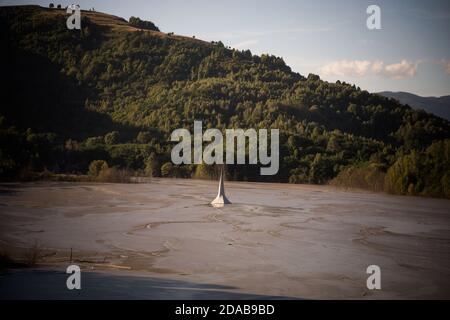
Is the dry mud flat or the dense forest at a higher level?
the dense forest

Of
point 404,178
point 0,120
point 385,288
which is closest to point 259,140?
point 404,178

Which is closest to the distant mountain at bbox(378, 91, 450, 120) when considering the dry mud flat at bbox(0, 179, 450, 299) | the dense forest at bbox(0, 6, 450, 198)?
the dense forest at bbox(0, 6, 450, 198)

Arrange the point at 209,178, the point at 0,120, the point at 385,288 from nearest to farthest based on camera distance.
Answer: the point at 385,288 → the point at 0,120 → the point at 209,178

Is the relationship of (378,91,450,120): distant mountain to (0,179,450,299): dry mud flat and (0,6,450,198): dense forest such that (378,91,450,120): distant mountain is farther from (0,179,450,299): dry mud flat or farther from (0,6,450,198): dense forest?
(0,179,450,299): dry mud flat

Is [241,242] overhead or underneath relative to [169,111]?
underneath
